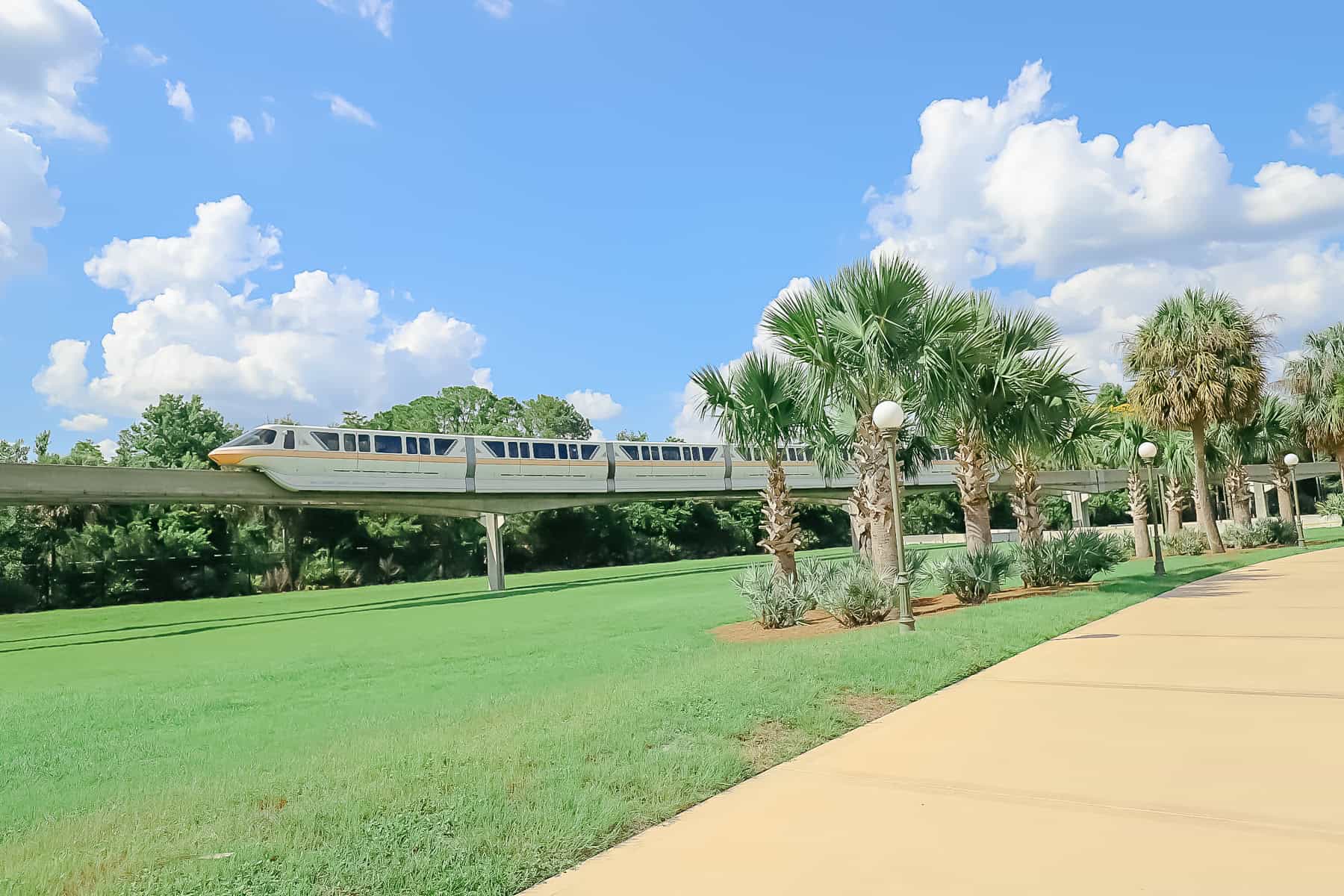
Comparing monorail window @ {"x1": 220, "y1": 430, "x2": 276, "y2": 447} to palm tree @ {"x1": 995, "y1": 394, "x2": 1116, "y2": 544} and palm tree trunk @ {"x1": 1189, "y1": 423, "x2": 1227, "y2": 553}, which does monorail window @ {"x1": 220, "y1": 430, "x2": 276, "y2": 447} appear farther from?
palm tree trunk @ {"x1": 1189, "y1": 423, "x2": 1227, "y2": 553}

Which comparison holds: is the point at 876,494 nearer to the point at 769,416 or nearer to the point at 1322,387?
the point at 769,416

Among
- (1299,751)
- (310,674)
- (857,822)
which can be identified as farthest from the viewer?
(310,674)

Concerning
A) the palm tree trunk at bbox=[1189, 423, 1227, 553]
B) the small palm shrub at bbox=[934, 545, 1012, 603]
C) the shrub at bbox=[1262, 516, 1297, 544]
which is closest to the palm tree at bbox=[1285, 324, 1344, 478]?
the shrub at bbox=[1262, 516, 1297, 544]

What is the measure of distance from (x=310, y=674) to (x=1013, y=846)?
38.0 ft

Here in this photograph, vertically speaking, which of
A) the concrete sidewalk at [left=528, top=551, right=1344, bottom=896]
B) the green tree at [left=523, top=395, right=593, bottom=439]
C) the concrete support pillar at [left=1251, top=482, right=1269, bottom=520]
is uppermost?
the green tree at [left=523, top=395, right=593, bottom=439]

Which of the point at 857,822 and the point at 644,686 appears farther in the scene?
the point at 644,686

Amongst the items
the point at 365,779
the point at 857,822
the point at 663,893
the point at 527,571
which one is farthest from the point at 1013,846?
the point at 527,571

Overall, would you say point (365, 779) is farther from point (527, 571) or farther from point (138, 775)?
point (527, 571)

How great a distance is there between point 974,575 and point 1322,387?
27932 mm

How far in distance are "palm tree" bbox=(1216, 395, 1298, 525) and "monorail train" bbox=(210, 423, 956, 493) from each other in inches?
582

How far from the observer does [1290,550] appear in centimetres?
2578

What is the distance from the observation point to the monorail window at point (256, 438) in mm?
27781

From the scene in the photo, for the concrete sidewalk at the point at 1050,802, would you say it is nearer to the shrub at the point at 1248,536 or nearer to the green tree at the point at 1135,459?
the green tree at the point at 1135,459

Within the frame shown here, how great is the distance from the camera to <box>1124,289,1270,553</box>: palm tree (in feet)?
86.2
